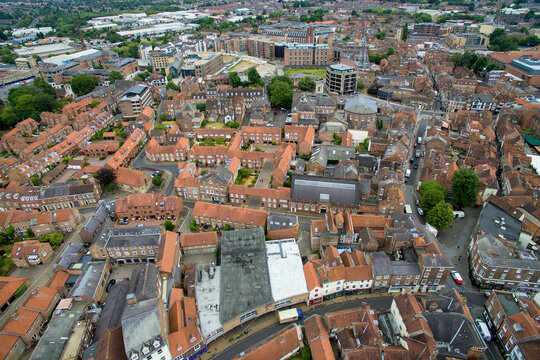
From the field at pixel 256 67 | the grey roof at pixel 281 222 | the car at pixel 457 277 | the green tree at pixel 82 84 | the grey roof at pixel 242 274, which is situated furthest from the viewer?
the field at pixel 256 67

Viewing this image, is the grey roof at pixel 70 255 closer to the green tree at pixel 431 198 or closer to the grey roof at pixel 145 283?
the grey roof at pixel 145 283

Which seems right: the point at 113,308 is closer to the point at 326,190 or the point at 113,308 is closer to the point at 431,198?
the point at 326,190

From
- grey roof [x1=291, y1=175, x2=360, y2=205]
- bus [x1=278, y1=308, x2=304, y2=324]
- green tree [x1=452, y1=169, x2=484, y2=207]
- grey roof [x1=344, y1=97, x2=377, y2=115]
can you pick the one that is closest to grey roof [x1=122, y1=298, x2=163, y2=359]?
bus [x1=278, y1=308, x2=304, y2=324]

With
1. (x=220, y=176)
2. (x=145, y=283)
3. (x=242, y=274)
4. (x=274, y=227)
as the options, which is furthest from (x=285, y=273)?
(x=220, y=176)

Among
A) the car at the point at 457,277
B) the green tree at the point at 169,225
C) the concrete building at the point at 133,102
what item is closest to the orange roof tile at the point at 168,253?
the green tree at the point at 169,225

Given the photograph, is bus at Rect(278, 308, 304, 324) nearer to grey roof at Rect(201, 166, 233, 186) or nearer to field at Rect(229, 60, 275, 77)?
grey roof at Rect(201, 166, 233, 186)

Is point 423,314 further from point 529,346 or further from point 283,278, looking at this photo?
point 283,278

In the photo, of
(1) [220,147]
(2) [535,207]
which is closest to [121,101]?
(1) [220,147]
